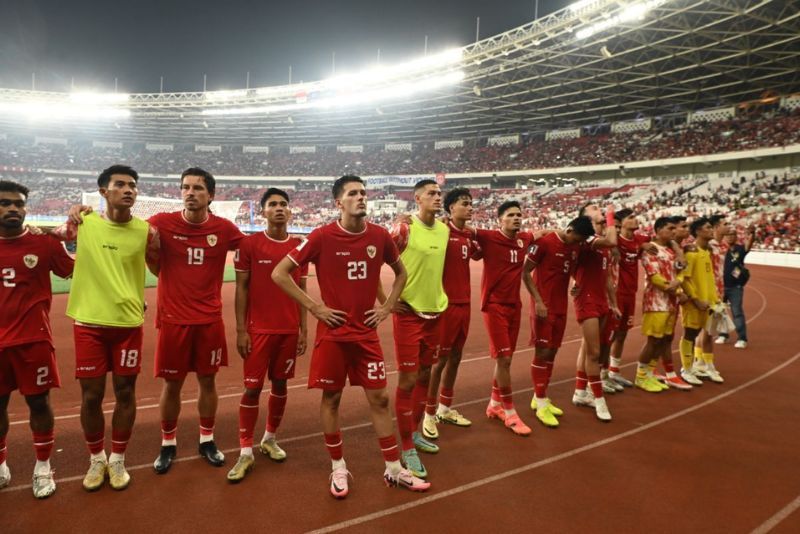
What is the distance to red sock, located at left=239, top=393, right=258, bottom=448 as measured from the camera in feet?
12.2

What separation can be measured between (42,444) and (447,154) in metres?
49.8

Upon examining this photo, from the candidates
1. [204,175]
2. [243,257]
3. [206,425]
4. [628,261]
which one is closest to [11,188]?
[204,175]

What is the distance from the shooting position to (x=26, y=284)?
11.1ft

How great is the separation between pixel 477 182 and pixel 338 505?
47.4m

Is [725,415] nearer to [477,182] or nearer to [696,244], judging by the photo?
[696,244]

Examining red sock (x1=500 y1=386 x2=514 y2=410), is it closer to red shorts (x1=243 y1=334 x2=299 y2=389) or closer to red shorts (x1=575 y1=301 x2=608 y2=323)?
red shorts (x1=575 y1=301 x2=608 y2=323)

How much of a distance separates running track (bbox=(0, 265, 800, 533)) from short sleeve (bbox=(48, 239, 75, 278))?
5.39ft

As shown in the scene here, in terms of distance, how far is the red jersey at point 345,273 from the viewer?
3387 mm

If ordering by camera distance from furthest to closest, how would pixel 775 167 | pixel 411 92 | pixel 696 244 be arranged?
pixel 411 92
pixel 775 167
pixel 696 244

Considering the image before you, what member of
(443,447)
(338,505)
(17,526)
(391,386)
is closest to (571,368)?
(391,386)

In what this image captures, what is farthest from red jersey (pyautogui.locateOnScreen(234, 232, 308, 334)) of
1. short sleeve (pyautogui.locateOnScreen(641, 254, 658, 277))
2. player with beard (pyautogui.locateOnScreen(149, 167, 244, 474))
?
short sleeve (pyautogui.locateOnScreen(641, 254, 658, 277))

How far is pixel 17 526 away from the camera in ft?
9.52

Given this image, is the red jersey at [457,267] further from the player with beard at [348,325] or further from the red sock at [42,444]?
the red sock at [42,444]

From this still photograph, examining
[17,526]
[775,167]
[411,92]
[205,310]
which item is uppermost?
[411,92]
